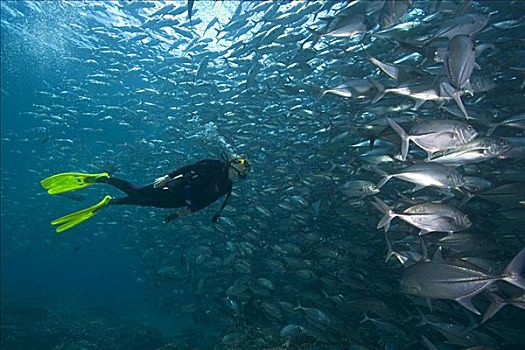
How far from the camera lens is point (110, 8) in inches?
700

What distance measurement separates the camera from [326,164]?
11.0 meters

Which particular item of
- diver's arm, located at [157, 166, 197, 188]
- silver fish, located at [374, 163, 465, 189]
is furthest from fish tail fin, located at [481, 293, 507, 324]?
diver's arm, located at [157, 166, 197, 188]

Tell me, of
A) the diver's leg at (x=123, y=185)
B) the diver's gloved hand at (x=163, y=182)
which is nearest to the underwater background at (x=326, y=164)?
the diver's leg at (x=123, y=185)

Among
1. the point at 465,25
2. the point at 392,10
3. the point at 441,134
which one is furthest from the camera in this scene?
the point at 465,25

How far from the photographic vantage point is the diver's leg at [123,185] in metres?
6.65

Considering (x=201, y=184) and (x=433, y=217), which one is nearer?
(x=433, y=217)

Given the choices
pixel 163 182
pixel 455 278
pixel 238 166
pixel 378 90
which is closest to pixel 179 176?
pixel 163 182

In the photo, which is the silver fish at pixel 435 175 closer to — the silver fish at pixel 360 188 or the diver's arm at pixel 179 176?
the silver fish at pixel 360 188

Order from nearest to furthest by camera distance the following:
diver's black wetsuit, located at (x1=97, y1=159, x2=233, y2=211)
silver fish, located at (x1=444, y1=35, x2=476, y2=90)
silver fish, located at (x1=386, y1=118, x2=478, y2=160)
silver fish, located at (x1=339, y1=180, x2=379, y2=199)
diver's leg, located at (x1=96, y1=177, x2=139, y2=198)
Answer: silver fish, located at (x1=444, y1=35, x2=476, y2=90) < silver fish, located at (x1=386, y1=118, x2=478, y2=160) < diver's black wetsuit, located at (x1=97, y1=159, x2=233, y2=211) < diver's leg, located at (x1=96, y1=177, x2=139, y2=198) < silver fish, located at (x1=339, y1=180, x2=379, y2=199)

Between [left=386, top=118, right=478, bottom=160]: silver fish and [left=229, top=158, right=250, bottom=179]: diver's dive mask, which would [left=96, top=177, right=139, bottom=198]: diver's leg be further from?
[left=386, top=118, right=478, bottom=160]: silver fish

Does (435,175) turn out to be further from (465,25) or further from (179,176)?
(179,176)

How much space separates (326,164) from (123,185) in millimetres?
6068

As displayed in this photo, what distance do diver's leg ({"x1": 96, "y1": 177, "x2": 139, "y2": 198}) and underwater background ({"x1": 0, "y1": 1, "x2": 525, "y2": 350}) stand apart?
1.44 meters

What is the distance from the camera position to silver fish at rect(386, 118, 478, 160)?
4.19 m
